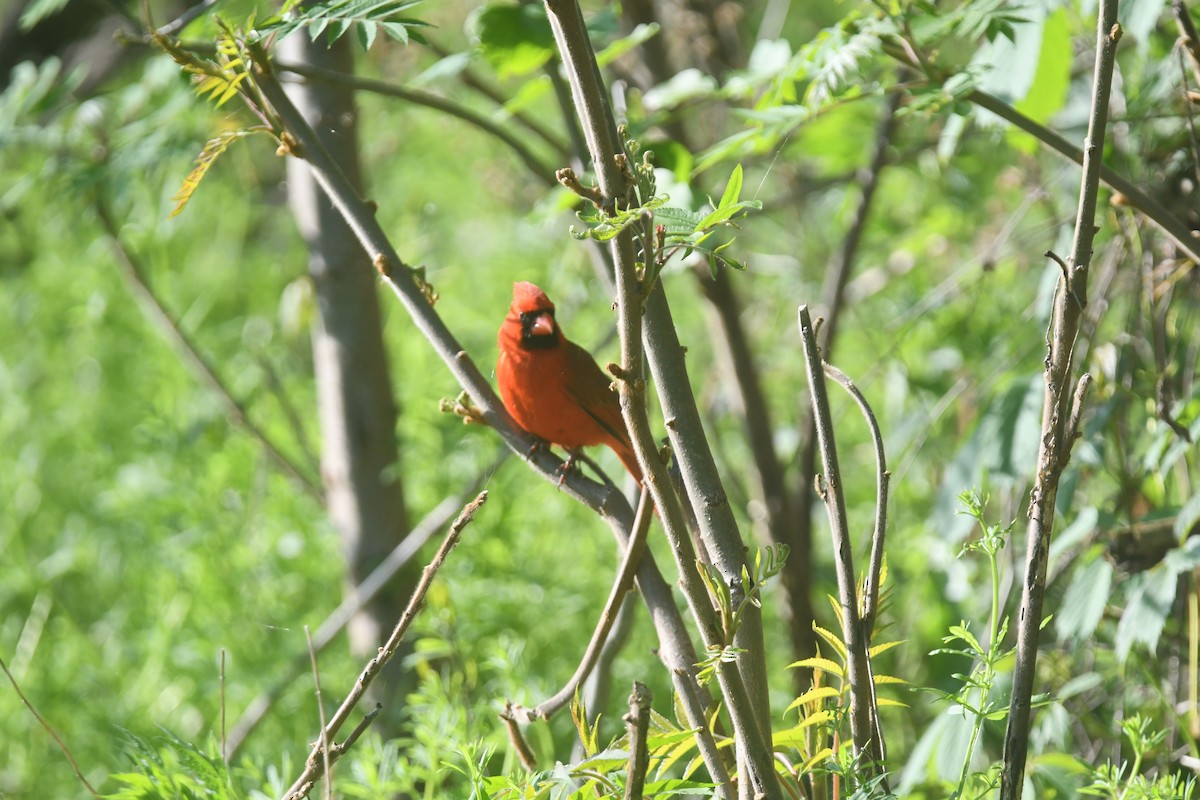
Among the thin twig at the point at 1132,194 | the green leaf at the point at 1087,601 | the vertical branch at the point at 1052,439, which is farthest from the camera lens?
the green leaf at the point at 1087,601

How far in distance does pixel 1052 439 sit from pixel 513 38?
3.18ft

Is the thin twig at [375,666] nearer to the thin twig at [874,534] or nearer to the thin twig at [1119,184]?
the thin twig at [874,534]

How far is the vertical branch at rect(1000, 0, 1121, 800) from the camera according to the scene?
821 millimetres

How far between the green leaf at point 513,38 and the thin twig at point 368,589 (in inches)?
23.7

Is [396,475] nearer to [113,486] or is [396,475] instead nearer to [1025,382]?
[1025,382]

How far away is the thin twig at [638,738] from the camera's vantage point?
2.29 ft

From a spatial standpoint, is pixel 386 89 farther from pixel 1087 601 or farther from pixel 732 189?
pixel 1087 601

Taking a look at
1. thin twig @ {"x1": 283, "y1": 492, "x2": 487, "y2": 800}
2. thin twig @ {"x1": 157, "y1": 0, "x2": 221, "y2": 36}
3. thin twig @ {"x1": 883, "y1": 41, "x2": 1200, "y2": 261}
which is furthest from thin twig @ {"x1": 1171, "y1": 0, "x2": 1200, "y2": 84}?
thin twig @ {"x1": 157, "y1": 0, "x2": 221, "y2": 36}

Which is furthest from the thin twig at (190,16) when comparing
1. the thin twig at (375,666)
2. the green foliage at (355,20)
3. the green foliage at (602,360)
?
the thin twig at (375,666)

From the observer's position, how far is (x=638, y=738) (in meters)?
0.71

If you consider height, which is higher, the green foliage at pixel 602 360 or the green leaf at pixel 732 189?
the green leaf at pixel 732 189

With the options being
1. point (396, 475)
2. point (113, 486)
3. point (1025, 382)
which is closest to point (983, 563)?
point (1025, 382)

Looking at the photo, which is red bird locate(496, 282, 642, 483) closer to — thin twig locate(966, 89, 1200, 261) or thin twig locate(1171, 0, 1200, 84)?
thin twig locate(966, 89, 1200, 261)

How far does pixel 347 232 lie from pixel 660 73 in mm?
727
